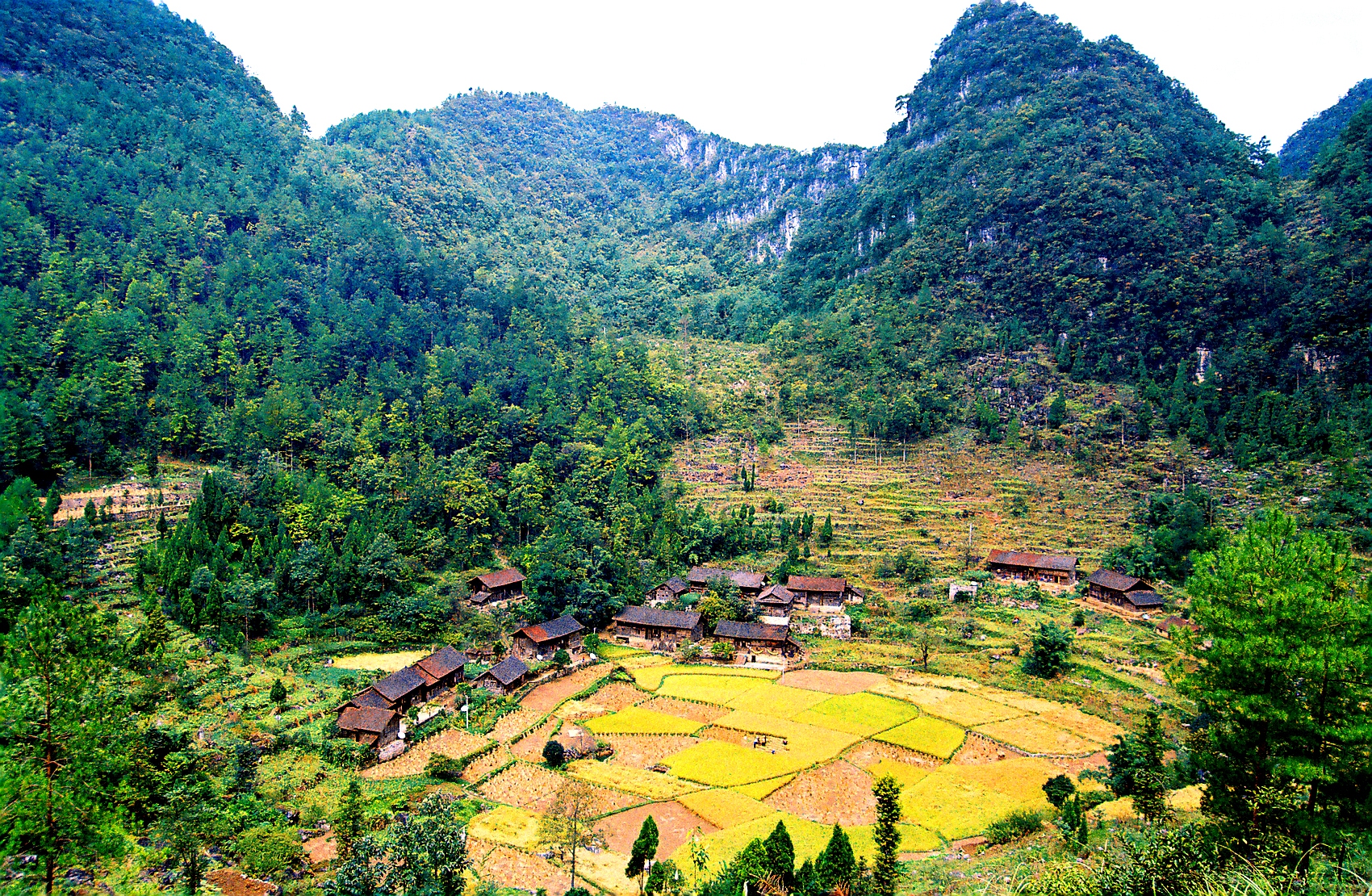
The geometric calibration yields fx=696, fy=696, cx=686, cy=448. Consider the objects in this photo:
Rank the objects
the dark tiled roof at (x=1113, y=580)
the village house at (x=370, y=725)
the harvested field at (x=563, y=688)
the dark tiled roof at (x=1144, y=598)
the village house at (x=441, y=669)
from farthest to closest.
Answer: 1. the dark tiled roof at (x=1113, y=580)
2. the dark tiled roof at (x=1144, y=598)
3. the harvested field at (x=563, y=688)
4. the village house at (x=441, y=669)
5. the village house at (x=370, y=725)

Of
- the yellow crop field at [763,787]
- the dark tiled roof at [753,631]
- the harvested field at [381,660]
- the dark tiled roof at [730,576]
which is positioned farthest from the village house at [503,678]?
the dark tiled roof at [730,576]

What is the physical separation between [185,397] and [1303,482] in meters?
89.1

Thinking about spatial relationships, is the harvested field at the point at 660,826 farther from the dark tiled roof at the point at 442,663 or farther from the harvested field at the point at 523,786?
the dark tiled roof at the point at 442,663

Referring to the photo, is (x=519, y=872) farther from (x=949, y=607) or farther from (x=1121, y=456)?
(x=1121, y=456)

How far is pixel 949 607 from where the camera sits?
4903 cm

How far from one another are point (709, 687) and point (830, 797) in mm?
12834

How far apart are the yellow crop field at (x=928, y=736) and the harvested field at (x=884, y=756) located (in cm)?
26

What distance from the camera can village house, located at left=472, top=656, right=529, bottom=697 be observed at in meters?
37.2

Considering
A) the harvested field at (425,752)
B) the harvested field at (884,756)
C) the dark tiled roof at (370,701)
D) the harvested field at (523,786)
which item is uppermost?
the dark tiled roof at (370,701)

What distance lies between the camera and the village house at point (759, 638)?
44.3 meters

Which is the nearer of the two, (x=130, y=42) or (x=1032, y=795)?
(x=1032, y=795)

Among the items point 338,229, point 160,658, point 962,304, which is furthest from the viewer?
point 962,304

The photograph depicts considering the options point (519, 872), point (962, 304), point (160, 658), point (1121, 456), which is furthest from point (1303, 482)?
point (160, 658)

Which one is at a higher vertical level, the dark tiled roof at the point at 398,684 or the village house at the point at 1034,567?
the village house at the point at 1034,567
